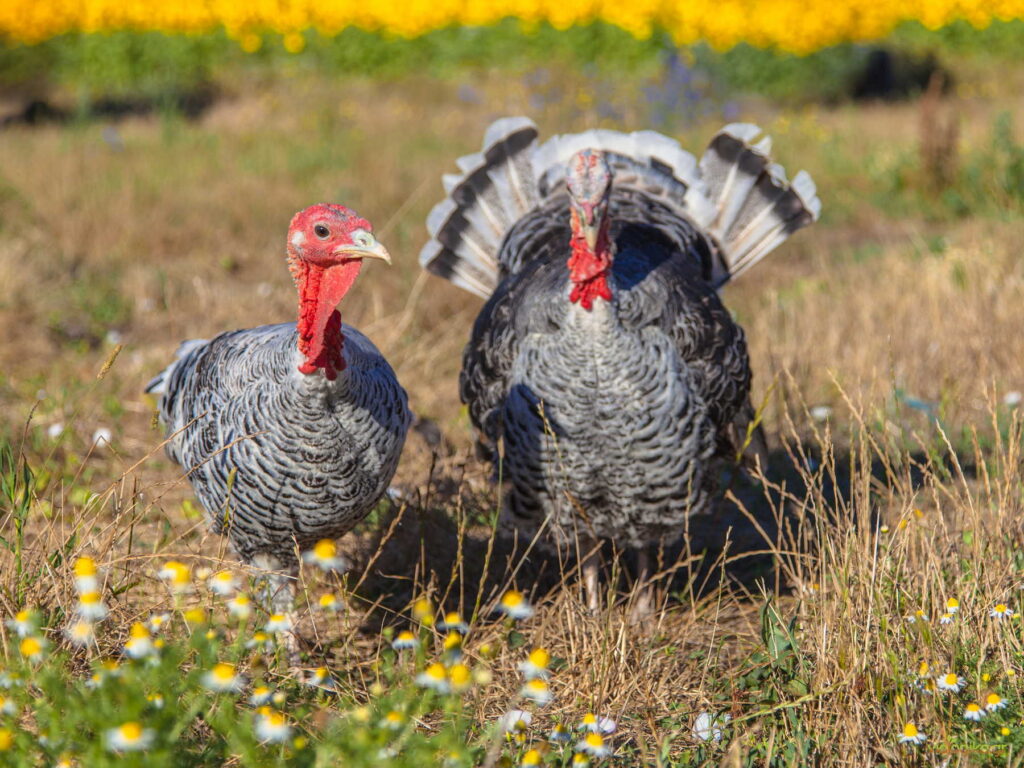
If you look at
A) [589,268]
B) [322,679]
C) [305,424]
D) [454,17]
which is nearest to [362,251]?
[305,424]

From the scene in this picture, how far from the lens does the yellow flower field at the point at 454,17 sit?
46.5 feet

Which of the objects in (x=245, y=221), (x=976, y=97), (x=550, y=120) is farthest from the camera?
(x=976, y=97)

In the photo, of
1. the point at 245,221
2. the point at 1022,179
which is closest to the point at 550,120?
the point at 245,221

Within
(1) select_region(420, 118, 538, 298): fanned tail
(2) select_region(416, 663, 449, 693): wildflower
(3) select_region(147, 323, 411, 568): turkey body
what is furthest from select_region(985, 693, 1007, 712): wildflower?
(1) select_region(420, 118, 538, 298): fanned tail

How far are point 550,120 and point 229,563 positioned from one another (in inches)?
311

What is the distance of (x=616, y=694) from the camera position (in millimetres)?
2914

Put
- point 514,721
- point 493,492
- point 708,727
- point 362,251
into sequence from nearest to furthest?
1. point 514,721
2. point 708,727
3. point 362,251
4. point 493,492

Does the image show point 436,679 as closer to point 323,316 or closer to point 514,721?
point 514,721

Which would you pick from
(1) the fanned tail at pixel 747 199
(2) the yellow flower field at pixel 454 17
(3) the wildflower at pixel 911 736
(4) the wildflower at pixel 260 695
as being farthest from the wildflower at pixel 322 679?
(2) the yellow flower field at pixel 454 17

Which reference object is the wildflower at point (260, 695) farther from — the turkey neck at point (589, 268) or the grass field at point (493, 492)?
the turkey neck at point (589, 268)

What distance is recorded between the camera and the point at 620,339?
3291mm

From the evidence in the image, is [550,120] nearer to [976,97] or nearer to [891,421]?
[891,421]

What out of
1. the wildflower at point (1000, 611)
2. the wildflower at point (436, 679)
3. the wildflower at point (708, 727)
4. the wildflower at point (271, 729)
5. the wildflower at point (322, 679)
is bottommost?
the wildflower at point (708, 727)

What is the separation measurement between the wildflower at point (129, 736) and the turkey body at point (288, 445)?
3.59ft
